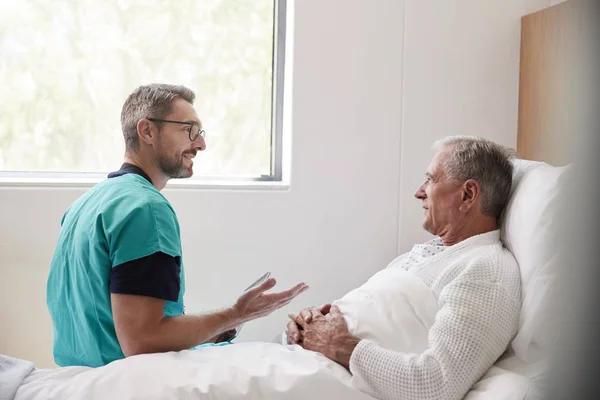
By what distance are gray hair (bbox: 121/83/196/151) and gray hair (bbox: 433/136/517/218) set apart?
87 cm

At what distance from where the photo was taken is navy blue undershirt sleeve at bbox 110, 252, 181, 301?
1346mm

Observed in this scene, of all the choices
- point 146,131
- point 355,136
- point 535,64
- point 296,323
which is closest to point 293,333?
point 296,323

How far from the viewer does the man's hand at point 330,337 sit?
144 centimetres

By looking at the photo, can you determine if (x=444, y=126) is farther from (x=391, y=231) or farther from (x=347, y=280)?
(x=347, y=280)

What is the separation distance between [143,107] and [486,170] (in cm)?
102

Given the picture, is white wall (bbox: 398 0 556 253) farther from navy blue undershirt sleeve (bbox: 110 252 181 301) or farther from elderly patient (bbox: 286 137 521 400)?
navy blue undershirt sleeve (bbox: 110 252 181 301)

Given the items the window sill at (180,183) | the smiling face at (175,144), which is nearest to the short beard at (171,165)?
the smiling face at (175,144)

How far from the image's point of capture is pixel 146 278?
4.45 ft

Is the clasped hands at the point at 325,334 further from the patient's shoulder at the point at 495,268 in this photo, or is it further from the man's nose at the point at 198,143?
the man's nose at the point at 198,143

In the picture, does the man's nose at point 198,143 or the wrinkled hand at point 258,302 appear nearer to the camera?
the wrinkled hand at point 258,302

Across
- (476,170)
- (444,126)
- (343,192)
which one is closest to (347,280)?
(343,192)

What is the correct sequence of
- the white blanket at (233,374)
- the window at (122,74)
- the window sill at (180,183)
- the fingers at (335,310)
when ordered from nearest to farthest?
the white blanket at (233,374)
the fingers at (335,310)
the window sill at (180,183)
the window at (122,74)

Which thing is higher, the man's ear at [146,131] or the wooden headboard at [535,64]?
the wooden headboard at [535,64]

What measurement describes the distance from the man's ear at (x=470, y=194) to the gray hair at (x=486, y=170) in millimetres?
14
